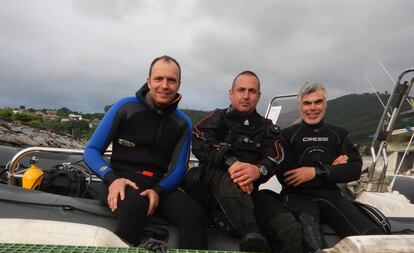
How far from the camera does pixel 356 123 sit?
63.8 meters

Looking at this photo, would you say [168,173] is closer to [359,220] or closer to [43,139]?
[359,220]

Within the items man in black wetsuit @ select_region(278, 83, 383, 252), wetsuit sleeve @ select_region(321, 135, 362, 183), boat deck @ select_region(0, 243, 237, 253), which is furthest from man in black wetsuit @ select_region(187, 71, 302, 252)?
boat deck @ select_region(0, 243, 237, 253)

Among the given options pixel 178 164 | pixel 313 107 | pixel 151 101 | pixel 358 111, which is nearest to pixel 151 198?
pixel 178 164

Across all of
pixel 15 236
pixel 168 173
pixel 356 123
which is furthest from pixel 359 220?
pixel 356 123

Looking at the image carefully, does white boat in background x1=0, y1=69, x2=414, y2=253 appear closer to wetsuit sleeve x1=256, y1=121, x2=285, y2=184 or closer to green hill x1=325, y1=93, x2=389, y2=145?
wetsuit sleeve x1=256, y1=121, x2=285, y2=184

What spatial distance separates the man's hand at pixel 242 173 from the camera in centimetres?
259

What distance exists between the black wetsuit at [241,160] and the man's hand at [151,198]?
0.33 meters

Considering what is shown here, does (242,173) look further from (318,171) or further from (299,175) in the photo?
(318,171)

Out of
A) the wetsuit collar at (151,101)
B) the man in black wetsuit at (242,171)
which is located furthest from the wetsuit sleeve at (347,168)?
the wetsuit collar at (151,101)

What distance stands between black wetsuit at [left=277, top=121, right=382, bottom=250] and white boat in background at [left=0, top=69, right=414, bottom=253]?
18 cm

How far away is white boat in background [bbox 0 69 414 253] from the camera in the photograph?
5.52 ft

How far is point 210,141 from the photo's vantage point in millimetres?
2795

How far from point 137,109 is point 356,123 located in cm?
6609

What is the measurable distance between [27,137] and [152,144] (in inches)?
436
